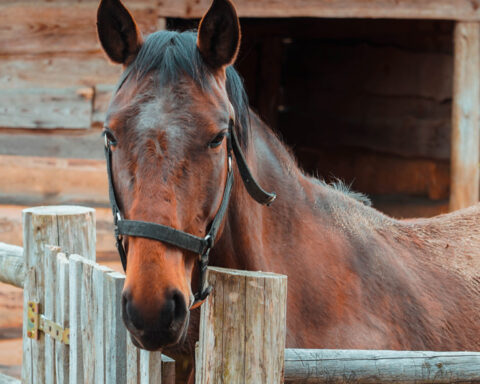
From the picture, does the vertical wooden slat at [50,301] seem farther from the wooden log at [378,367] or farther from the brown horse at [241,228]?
the wooden log at [378,367]

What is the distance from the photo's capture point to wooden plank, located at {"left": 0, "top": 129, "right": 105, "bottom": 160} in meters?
4.42

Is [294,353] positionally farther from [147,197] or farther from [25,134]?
[25,134]

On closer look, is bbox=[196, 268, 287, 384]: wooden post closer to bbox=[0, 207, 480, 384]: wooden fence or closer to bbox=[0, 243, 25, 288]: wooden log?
bbox=[0, 207, 480, 384]: wooden fence

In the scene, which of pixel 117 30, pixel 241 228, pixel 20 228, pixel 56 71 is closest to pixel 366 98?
pixel 56 71

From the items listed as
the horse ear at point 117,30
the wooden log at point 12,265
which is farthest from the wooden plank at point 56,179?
the horse ear at point 117,30

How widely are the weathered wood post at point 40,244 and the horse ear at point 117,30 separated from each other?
1.99 ft

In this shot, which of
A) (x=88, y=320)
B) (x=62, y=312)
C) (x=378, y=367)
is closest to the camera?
(x=378, y=367)

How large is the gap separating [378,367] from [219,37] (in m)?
0.95

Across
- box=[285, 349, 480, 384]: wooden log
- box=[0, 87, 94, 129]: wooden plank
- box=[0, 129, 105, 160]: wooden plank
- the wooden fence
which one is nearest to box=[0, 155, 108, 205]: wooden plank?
box=[0, 129, 105, 160]: wooden plank

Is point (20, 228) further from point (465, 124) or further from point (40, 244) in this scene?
point (465, 124)

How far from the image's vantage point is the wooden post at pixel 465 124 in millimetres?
4531

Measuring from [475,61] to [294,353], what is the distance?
11.6ft

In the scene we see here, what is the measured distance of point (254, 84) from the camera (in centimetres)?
807

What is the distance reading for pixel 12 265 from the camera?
253 cm
